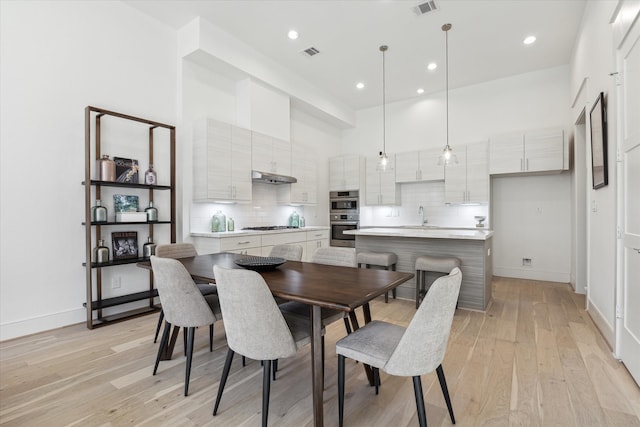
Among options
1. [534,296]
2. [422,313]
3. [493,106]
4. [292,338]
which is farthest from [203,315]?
[493,106]

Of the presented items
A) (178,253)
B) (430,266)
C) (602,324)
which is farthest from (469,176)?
(178,253)

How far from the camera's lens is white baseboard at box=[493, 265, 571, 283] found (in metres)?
5.02

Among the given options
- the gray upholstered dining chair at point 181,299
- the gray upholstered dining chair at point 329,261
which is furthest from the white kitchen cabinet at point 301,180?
the gray upholstered dining chair at point 181,299

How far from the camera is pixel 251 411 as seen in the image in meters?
1.80

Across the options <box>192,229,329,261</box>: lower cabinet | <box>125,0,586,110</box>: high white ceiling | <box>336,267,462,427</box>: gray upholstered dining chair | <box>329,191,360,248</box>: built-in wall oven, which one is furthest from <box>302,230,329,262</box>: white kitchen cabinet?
<box>336,267,462,427</box>: gray upholstered dining chair

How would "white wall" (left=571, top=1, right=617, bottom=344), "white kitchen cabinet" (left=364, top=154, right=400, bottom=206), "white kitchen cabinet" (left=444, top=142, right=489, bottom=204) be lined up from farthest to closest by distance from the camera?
"white kitchen cabinet" (left=364, top=154, right=400, bottom=206) < "white kitchen cabinet" (left=444, top=142, right=489, bottom=204) < "white wall" (left=571, top=1, right=617, bottom=344)

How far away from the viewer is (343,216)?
6.48 m

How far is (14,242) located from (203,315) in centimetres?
221

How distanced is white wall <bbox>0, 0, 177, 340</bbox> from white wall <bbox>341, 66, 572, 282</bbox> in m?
5.00

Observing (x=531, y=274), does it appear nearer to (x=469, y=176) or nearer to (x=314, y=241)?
(x=469, y=176)

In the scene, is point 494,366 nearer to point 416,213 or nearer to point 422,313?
point 422,313

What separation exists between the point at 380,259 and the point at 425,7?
9.91 feet

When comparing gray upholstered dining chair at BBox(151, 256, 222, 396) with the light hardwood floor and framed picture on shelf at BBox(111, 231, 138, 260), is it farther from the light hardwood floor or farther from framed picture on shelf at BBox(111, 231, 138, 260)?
framed picture on shelf at BBox(111, 231, 138, 260)

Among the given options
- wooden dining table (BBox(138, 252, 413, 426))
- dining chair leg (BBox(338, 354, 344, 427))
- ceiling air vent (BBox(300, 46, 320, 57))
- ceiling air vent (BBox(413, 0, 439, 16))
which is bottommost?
dining chair leg (BBox(338, 354, 344, 427))
